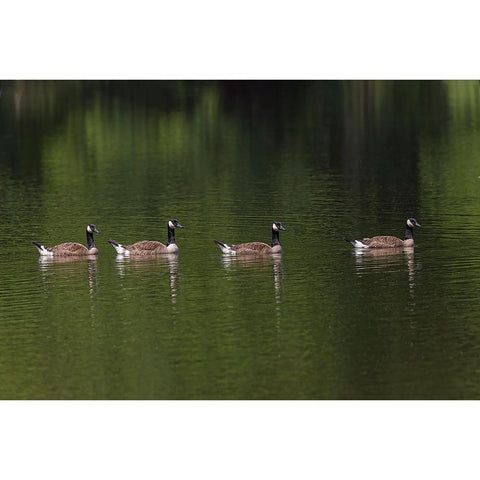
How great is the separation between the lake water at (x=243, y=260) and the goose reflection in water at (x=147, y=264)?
100mm

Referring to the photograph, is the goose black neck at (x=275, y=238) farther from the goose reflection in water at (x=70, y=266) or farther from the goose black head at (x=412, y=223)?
the goose reflection in water at (x=70, y=266)

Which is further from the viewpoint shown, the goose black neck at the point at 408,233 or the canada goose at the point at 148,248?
the goose black neck at the point at 408,233

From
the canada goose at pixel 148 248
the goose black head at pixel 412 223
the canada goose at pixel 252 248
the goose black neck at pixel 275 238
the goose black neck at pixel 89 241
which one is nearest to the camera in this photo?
the canada goose at pixel 252 248

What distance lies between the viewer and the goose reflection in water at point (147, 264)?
113 feet

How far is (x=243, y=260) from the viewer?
3584cm

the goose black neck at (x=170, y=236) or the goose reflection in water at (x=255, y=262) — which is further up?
the goose black neck at (x=170, y=236)

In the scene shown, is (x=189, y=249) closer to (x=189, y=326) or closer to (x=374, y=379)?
(x=189, y=326)

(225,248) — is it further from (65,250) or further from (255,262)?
(65,250)

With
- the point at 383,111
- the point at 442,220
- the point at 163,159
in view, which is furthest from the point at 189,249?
the point at 383,111

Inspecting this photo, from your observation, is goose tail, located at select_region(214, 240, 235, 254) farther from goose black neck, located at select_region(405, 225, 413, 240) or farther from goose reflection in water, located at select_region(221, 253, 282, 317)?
goose black neck, located at select_region(405, 225, 413, 240)

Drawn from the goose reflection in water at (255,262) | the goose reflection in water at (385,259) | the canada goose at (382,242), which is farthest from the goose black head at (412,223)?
the goose reflection in water at (255,262)

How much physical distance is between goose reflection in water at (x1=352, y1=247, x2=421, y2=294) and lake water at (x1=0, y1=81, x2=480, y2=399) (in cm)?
10

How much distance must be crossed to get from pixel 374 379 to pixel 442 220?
18.1 meters

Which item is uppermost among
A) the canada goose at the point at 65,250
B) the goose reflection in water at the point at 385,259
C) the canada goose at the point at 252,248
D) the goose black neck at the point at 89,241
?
the goose black neck at the point at 89,241
